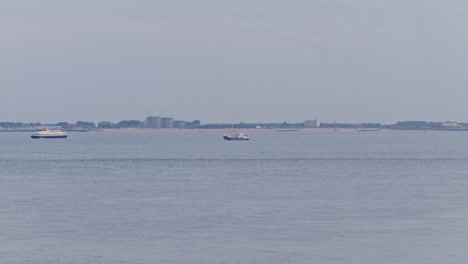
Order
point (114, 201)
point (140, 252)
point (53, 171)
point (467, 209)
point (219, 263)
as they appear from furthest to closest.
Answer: point (53, 171) → point (114, 201) → point (467, 209) → point (140, 252) → point (219, 263)

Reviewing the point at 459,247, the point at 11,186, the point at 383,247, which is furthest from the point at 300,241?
the point at 11,186

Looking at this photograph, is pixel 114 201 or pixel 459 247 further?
pixel 114 201

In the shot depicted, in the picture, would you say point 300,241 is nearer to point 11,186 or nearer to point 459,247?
point 459,247

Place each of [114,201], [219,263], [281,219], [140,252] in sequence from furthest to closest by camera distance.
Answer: [114,201]
[281,219]
[140,252]
[219,263]

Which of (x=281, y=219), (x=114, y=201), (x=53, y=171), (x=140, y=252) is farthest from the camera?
(x=53, y=171)

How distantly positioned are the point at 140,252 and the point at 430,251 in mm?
8572

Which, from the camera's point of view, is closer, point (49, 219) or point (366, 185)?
point (49, 219)

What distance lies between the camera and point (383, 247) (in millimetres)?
29062

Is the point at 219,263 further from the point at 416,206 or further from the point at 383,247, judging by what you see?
the point at 416,206

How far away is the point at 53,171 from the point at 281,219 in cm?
4248

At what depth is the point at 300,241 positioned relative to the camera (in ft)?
98.8

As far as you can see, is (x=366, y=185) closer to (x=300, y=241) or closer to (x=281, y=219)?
(x=281, y=219)

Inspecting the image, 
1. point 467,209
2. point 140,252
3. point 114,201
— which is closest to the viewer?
point 140,252

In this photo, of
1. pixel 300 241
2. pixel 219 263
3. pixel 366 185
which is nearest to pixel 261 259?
pixel 219 263
